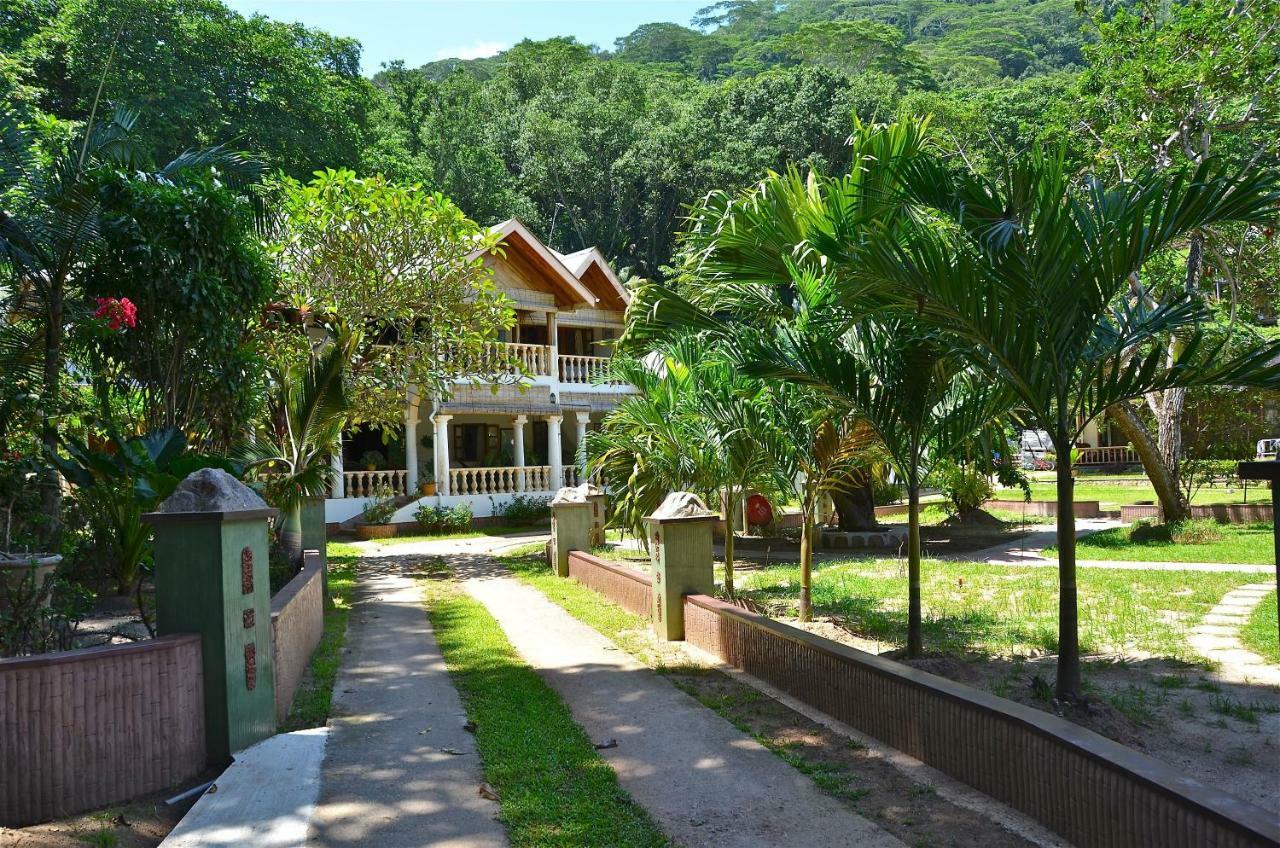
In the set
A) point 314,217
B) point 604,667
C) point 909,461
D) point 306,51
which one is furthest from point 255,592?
point 306,51

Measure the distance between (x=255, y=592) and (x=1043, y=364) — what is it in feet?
15.1

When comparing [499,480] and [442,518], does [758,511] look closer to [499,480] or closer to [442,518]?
[442,518]

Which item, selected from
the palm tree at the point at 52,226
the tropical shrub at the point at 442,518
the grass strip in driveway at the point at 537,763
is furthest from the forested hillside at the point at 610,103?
the tropical shrub at the point at 442,518

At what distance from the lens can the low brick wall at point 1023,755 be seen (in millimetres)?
3445

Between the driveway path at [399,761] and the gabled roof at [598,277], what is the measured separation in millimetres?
18770

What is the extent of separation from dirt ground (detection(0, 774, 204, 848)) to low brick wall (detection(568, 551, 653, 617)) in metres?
5.51

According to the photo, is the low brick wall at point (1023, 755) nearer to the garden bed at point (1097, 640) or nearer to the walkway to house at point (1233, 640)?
the garden bed at point (1097, 640)

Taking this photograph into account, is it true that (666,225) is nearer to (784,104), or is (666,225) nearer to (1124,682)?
(784,104)

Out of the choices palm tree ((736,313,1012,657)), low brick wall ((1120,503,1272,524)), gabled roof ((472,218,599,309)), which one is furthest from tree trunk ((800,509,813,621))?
gabled roof ((472,218,599,309))

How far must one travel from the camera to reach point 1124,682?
6.53m

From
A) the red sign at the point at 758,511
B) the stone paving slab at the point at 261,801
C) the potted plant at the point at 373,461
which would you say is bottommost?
the stone paving slab at the point at 261,801

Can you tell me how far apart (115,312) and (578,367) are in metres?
19.4

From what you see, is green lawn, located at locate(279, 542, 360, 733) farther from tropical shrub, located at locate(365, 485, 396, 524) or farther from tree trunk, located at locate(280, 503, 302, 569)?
tropical shrub, located at locate(365, 485, 396, 524)

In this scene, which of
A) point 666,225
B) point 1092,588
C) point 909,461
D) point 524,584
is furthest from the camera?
point 666,225
